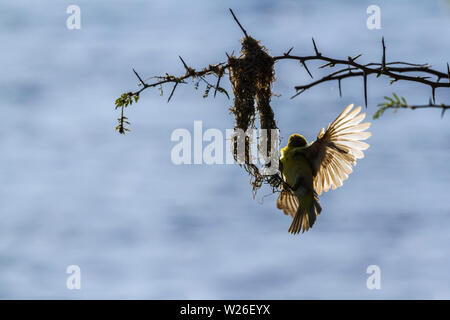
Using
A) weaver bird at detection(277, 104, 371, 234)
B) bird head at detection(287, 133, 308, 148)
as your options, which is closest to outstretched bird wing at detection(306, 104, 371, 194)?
weaver bird at detection(277, 104, 371, 234)

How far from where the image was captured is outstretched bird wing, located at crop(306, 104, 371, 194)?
4.19m

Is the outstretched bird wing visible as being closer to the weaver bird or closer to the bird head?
the weaver bird

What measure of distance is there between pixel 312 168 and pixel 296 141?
13.2 inches

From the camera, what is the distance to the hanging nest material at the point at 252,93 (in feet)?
13.5

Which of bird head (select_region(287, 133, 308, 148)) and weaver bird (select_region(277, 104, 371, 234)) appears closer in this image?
weaver bird (select_region(277, 104, 371, 234))

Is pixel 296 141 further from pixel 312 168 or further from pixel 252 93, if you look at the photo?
pixel 252 93

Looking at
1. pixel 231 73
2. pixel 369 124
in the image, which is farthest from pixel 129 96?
pixel 369 124

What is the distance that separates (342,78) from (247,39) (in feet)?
7.52

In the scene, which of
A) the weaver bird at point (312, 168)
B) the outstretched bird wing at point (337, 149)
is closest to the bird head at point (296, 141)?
the weaver bird at point (312, 168)

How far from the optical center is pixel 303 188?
4.60 meters

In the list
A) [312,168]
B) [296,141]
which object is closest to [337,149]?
[312,168]

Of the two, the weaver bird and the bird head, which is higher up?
the bird head

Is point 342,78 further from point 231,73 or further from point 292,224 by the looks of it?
point 292,224

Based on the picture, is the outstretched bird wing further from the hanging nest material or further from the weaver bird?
the hanging nest material
